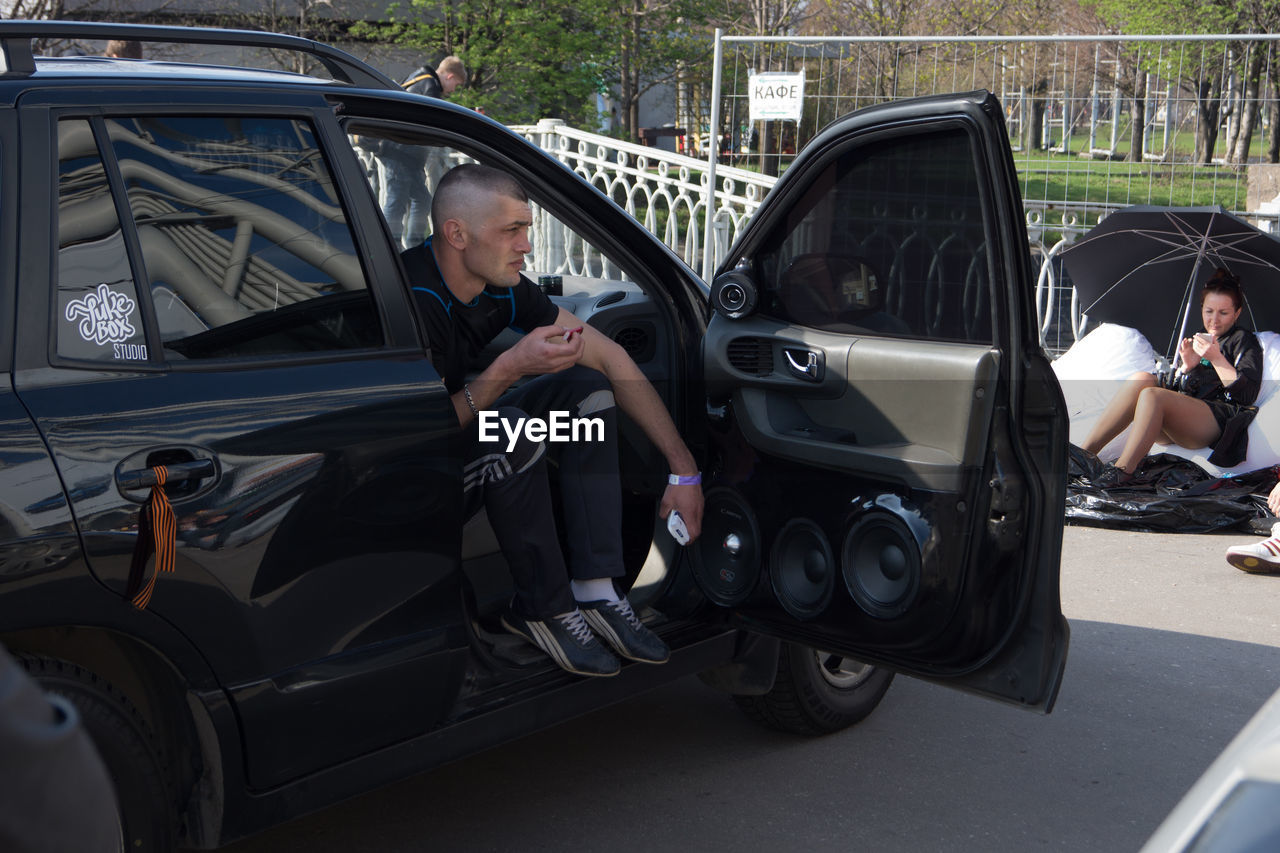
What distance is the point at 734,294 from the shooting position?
329cm

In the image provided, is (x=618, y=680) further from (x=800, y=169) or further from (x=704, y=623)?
(x=800, y=169)

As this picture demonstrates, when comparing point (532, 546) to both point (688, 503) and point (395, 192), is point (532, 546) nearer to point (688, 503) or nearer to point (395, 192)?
point (688, 503)

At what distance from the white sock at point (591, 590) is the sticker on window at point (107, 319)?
4.02 feet

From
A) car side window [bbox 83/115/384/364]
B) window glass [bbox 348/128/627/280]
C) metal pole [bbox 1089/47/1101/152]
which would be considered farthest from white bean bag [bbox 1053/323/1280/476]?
car side window [bbox 83/115/384/364]

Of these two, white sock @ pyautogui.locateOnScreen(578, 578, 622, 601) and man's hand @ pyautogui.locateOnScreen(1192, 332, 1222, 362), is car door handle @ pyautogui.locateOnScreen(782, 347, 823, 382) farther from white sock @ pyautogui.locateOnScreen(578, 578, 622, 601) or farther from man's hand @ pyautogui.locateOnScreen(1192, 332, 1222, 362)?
man's hand @ pyautogui.locateOnScreen(1192, 332, 1222, 362)

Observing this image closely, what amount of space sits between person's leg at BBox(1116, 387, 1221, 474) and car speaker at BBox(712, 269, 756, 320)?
154 inches

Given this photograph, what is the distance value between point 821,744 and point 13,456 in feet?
8.16

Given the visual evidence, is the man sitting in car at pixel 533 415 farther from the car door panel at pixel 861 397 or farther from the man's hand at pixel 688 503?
the car door panel at pixel 861 397

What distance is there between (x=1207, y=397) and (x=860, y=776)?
3.96 metres

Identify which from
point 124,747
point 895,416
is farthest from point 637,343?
point 124,747

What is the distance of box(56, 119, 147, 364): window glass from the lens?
7.42 ft

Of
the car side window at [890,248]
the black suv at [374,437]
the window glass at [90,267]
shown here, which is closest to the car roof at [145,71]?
the black suv at [374,437]

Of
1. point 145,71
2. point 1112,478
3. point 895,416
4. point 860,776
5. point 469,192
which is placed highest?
point 145,71

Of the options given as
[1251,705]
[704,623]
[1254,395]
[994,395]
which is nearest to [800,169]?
[994,395]
